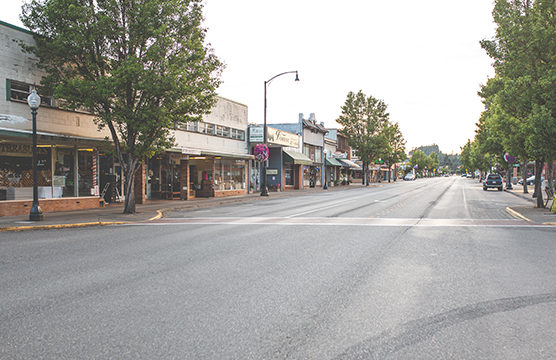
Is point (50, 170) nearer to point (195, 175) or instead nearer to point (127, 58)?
point (127, 58)

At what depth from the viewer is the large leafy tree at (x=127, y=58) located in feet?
50.3

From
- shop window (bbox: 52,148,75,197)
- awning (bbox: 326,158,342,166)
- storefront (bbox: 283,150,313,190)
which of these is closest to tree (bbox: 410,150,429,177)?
awning (bbox: 326,158,342,166)

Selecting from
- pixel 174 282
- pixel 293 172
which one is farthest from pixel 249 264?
pixel 293 172

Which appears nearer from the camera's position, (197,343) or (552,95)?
(197,343)

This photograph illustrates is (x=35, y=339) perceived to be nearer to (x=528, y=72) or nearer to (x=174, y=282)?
(x=174, y=282)

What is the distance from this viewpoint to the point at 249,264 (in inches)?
281

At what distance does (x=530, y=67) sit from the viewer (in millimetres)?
16547

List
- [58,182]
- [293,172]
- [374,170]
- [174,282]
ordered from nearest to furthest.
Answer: [174,282], [58,182], [293,172], [374,170]

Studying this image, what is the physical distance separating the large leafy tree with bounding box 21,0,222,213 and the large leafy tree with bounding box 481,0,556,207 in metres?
13.0

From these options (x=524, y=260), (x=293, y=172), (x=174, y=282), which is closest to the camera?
(x=174, y=282)

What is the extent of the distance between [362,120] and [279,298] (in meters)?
60.4

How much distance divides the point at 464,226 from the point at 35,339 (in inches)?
483

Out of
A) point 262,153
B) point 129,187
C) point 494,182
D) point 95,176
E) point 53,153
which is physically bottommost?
point 494,182

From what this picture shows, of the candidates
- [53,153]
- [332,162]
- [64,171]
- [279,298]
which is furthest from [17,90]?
[332,162]
